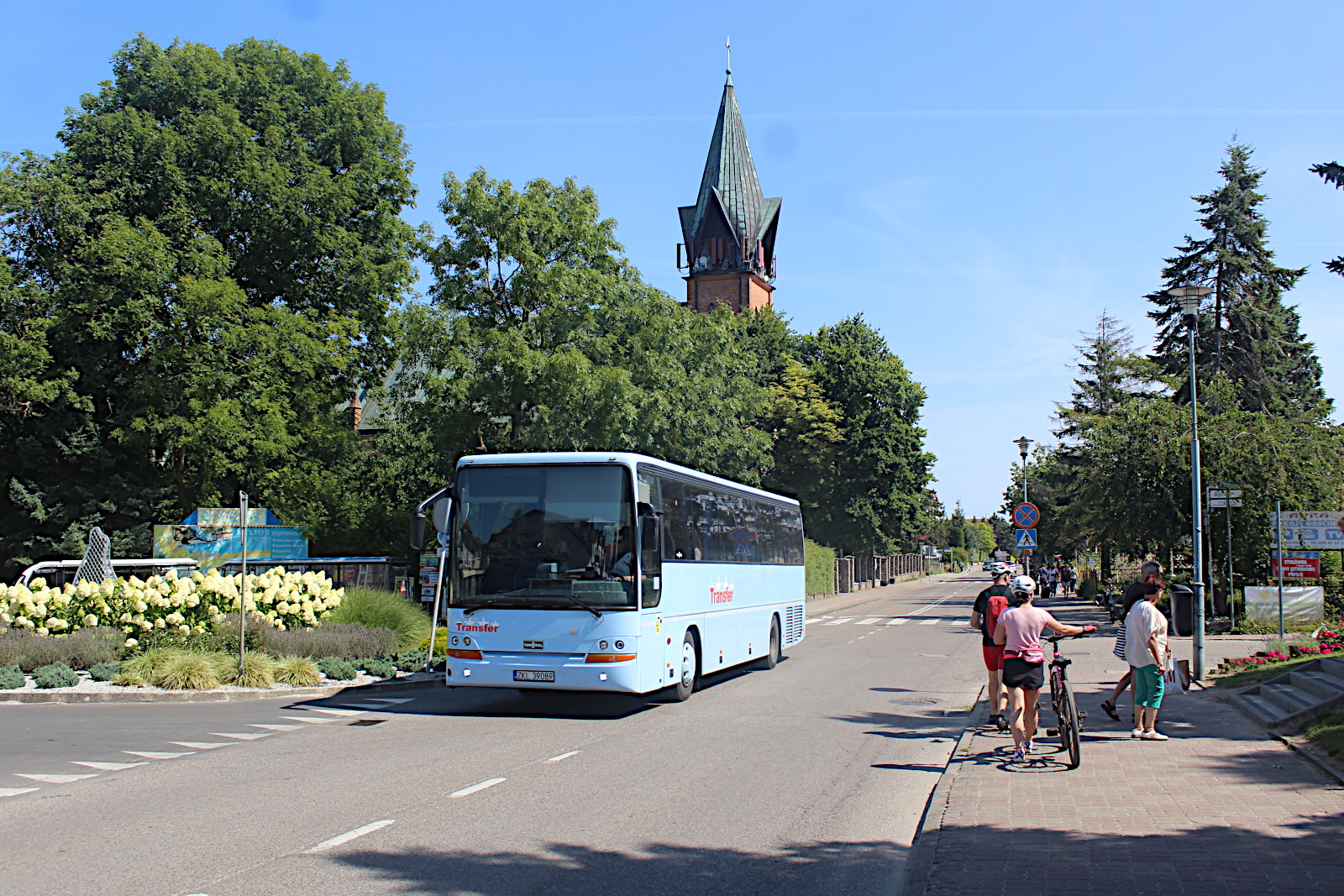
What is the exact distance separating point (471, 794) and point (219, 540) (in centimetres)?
2318

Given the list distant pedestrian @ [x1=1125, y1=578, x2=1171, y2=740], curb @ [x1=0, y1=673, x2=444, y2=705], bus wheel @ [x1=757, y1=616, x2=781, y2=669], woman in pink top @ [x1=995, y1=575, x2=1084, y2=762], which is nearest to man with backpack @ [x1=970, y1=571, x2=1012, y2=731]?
distant pedestrian @ [x1=1125, y1=578, x2=1171, y2=740]

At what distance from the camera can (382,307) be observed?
35.8 meters

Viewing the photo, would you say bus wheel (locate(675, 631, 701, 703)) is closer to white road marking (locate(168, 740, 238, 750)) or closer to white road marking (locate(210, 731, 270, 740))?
white road marking (locate(210, 731, 270, 740))

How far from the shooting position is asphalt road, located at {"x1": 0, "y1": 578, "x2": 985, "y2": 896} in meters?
6.21

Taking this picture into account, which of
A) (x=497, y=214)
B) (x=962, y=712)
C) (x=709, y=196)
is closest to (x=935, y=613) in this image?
(x=497, y=214)

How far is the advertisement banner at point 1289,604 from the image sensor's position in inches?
1006

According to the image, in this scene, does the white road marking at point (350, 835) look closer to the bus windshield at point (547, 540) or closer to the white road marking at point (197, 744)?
the white road marking at point (197, 744)

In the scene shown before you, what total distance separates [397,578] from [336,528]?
11.8 feet

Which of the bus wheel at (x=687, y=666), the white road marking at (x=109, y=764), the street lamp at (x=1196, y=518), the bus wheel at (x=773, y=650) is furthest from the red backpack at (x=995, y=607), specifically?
the bus wheel at (x=773, y=650)

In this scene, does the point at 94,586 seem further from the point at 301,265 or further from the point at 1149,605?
the point at 301,265

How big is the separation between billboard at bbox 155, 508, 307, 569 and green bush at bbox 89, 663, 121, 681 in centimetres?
1175

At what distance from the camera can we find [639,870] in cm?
631

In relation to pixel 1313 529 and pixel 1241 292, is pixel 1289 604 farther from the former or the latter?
pixel 1241 292

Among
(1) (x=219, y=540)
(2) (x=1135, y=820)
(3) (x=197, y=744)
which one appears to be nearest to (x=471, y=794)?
(3) (x=197, y=744)
